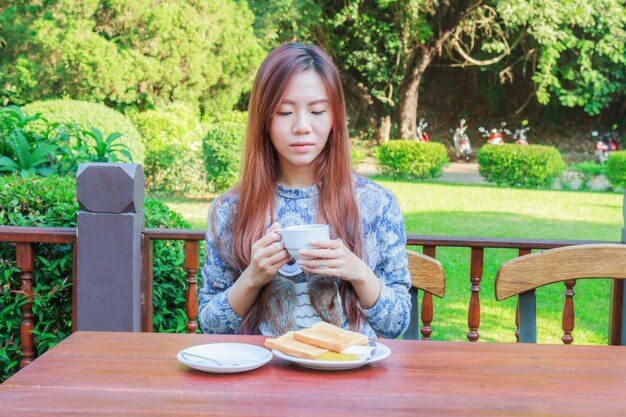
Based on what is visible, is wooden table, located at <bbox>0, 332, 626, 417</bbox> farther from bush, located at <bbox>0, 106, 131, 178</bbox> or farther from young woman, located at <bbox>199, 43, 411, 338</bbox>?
bush, located at <bbox>0, 106, 131, 178</bbox>

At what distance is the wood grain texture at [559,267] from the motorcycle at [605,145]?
16169 millimetres

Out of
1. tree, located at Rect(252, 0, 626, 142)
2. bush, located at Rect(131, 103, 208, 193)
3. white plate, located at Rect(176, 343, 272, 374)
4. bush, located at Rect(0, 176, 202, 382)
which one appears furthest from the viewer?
tree, located at Rect(252, 0, 626, 142)

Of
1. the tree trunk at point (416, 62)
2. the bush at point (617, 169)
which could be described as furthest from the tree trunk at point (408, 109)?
the bush at point (617, 169)

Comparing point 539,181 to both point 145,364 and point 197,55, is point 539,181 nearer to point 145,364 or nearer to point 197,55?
point 197,55

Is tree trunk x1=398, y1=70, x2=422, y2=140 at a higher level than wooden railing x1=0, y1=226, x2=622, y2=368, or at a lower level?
higher

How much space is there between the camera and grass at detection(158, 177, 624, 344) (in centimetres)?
574

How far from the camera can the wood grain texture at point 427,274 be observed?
6.96ft

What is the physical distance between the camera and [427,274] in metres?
2.13

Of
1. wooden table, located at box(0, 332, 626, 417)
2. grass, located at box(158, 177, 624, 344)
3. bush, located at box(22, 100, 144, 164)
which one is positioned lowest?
grass, located at box(158, 177, 624, 344)

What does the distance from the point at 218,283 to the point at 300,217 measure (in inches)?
10.1

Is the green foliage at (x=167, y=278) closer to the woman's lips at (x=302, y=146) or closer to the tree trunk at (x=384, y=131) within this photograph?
the woman's lips at (x=302, y=146)

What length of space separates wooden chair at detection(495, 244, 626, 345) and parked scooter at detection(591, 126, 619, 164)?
53.1ft

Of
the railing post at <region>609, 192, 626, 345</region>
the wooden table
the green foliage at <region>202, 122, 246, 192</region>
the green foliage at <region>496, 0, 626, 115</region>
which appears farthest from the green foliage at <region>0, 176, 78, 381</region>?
the green foliage at <region>496, 0, 626, 115</region>

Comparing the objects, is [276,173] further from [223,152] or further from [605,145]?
[605,145]
